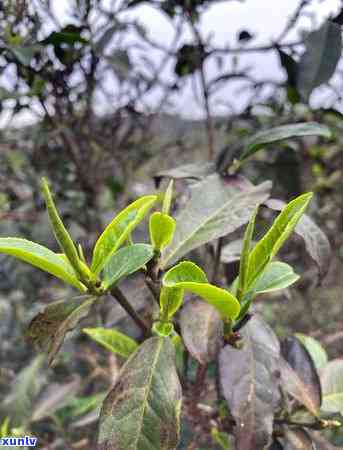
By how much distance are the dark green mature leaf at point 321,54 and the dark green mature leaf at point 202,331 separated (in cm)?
57

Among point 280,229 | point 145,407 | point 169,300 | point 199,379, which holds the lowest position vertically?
point 199,379

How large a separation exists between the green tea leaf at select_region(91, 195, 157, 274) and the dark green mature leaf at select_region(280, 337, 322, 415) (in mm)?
360

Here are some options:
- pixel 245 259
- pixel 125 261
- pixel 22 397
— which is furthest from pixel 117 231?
pixel 22 397

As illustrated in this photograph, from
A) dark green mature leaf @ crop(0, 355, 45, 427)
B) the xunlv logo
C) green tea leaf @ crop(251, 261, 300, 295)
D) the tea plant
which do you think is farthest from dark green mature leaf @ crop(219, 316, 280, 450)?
dark green mature leaf @ crop(0, 355, 45, 427)

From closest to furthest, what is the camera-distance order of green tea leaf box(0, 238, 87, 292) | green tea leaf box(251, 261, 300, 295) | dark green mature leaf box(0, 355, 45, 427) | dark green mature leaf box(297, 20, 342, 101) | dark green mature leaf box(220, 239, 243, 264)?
green tea leaf box(0, 238, 87, 292) → green tea leaf box(251, 261, 300, 295) → dark green mature leaf box(220, 239, 243, 264) → dark green mature leaf box(297, 20, 342, 101) → dark green mature leaf box(0, 355, 45, 427)

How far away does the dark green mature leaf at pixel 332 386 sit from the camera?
796mm

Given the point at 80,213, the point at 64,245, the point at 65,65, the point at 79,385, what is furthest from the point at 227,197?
the point at 80,213

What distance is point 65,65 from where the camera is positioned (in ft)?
4.01

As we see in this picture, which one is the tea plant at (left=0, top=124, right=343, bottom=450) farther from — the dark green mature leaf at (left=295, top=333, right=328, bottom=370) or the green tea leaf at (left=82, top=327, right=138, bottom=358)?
the dark green mature leaf at (left=295, top=333, right=328, bottom=370)

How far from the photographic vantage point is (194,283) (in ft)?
1.74

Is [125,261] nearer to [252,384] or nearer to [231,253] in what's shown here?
[252,384]

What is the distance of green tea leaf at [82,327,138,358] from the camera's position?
802 mm

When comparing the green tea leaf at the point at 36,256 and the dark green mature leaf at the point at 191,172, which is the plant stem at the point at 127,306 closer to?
the green tea leaf at the point at 36,256

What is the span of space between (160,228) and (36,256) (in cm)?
15
